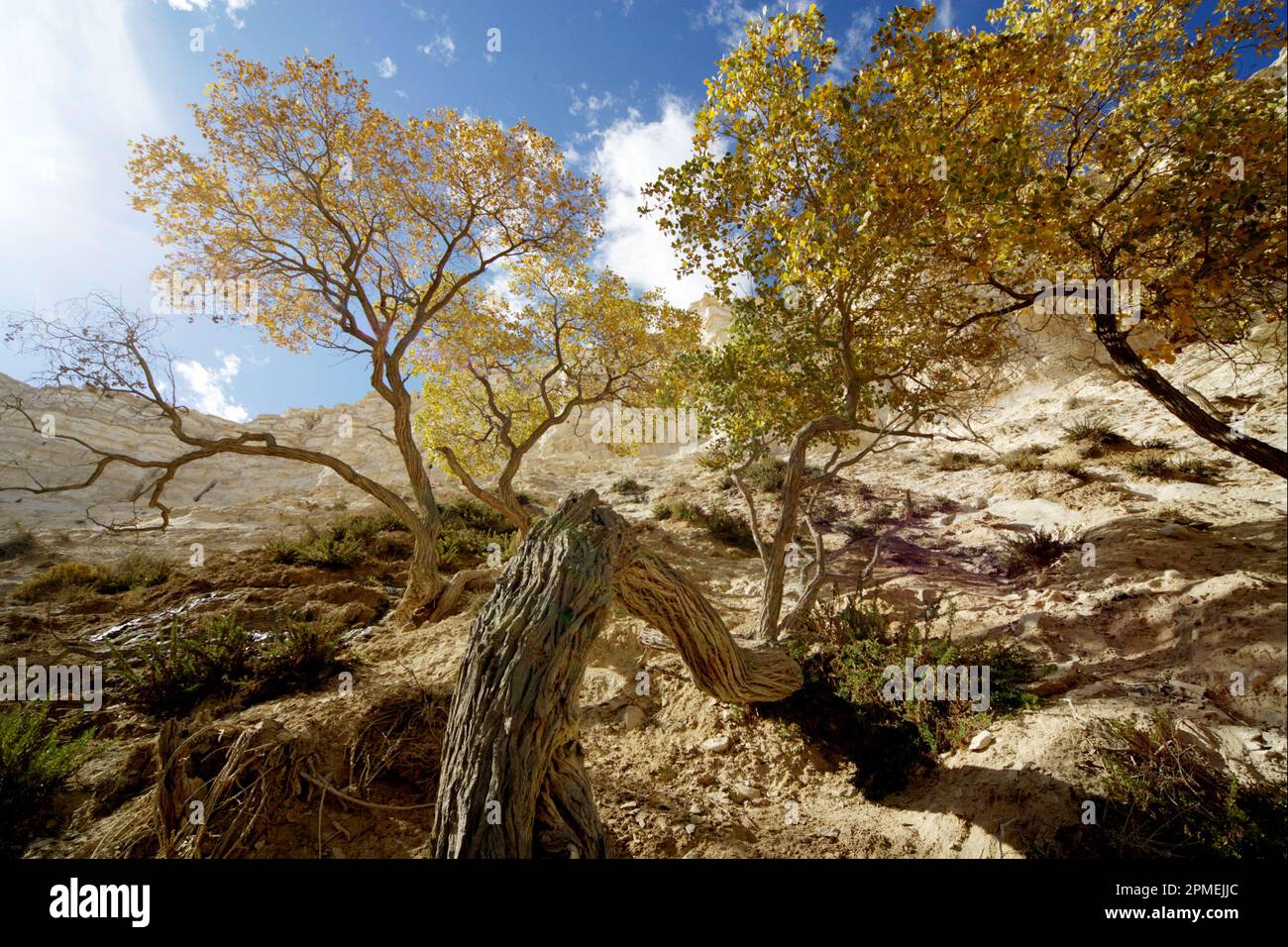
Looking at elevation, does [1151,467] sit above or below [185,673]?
above

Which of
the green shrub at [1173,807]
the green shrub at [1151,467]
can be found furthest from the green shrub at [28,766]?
the green shrub at [1151,467]

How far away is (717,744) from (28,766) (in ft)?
17.8

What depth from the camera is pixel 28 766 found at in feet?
11.5

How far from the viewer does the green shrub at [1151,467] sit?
936 centimetres

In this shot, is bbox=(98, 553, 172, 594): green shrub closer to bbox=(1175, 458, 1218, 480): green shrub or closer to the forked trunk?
the forked trunk

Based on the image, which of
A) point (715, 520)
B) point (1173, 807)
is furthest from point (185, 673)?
point (715, 520)

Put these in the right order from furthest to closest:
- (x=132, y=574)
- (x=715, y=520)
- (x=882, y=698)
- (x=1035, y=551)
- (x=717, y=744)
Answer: (x=715, y=520) < (x=132, y=574) < (x=1035, y=551) < (x=717, y=744) < (x=882, y=698)

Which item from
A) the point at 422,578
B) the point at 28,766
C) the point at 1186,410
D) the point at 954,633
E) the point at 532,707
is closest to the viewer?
the point at 532,707

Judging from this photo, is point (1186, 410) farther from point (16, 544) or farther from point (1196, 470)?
point (16, 544)

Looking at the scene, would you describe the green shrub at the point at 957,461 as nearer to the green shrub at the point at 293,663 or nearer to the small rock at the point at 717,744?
the small rock at the point at 717,744

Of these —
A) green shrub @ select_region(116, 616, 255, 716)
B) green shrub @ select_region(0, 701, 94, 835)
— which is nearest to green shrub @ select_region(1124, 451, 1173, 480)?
green shrub @ select_region(116, 616, 255, 716)

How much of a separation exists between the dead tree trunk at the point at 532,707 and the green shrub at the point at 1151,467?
1206cm

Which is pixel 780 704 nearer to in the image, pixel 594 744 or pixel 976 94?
pixel 594 744

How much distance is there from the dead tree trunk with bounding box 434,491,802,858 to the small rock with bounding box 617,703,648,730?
2674 mm
